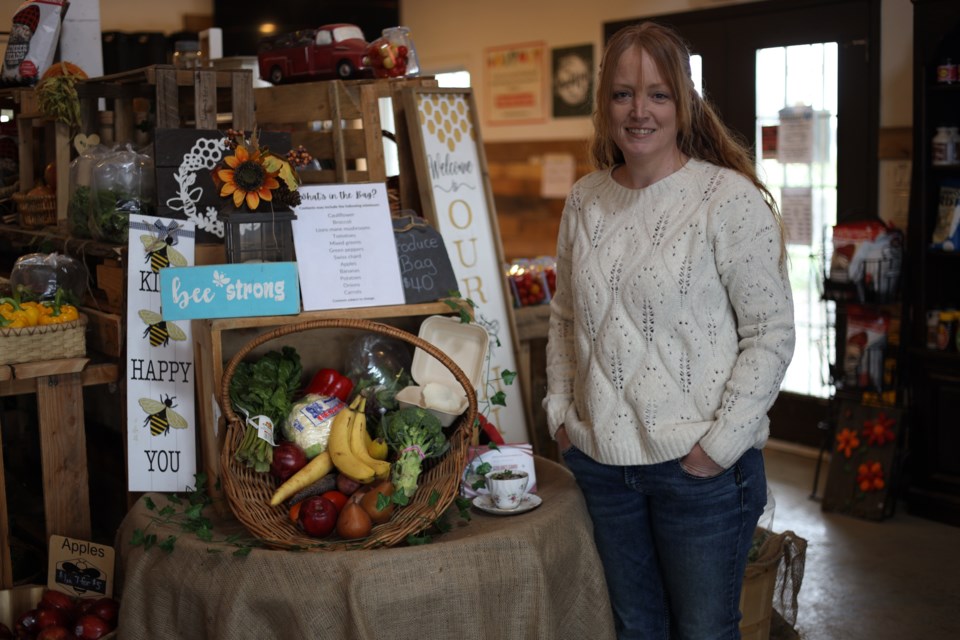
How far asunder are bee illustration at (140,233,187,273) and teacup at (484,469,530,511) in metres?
1.08

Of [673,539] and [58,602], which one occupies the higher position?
[673,539]

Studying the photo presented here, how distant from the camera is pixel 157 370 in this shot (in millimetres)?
2949

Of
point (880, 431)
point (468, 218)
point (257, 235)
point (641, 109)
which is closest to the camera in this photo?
point (641, 109)

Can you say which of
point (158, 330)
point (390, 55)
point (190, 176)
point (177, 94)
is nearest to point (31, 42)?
point (177, 94)

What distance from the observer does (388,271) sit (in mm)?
2846

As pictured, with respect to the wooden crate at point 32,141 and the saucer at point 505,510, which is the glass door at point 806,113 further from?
the wooden crate at point 32,141

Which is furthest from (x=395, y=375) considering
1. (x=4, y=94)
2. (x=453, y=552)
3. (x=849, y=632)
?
(x=4, y=94)

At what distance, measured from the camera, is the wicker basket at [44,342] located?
2.88 m

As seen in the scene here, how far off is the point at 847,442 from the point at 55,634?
138 inches

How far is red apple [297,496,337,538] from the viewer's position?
2332 millimetres

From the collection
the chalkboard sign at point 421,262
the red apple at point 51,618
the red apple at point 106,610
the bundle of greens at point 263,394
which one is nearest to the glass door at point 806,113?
the chalkboard sign at point 421,262

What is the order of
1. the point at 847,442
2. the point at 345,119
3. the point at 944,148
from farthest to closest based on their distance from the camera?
the point at 847,442 < the point at 944,148 < the point at 345,119

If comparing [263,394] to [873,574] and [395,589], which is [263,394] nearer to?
[395,589]

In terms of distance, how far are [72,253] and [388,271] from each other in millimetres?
1182
